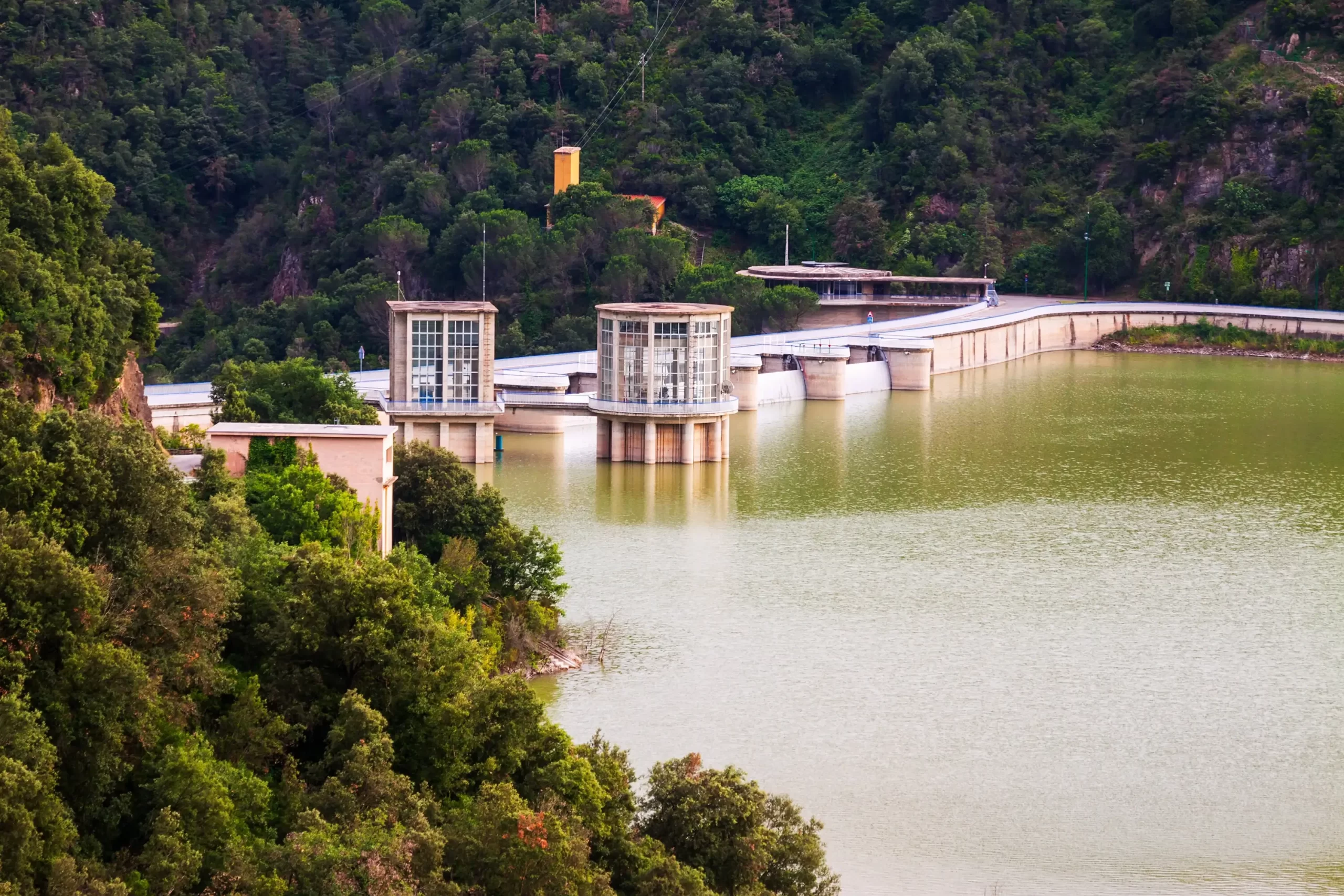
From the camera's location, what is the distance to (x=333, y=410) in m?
47.2

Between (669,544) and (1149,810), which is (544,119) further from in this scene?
(1149,810)

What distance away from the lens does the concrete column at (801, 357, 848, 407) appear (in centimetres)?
7138

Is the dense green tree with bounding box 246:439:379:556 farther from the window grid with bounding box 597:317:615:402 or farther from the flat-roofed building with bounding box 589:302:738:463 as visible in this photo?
the window grid with bounding box 597:317:615:402

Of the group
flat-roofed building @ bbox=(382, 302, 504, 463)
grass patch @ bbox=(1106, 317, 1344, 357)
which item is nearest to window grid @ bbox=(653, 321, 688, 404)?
flat-roofed building @ bbox=(382, 302, 504, 463)

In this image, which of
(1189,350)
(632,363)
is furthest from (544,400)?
(1189,350)

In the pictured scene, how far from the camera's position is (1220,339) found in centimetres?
8638

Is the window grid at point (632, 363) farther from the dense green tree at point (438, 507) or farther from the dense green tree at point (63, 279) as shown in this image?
the dense green tree at point (63, 279)

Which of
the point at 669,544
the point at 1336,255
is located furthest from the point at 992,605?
the point at 1336,255

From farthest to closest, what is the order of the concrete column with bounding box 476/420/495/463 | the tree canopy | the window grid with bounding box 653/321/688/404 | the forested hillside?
the forested hillside < the window grid with bounding box 653/321/688/404 < the concrete column with bounding box 476/420/495/463 < the tree canopy

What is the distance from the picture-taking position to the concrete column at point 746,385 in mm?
68000

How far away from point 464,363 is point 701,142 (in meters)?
41.0

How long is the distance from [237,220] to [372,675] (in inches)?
2815

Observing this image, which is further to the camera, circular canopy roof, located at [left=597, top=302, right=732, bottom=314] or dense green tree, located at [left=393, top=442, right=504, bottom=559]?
circular canopy roof, located at [left=597, top=302, right=732, bottom=314]

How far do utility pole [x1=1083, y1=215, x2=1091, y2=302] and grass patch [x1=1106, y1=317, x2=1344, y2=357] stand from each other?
4.91 metres
